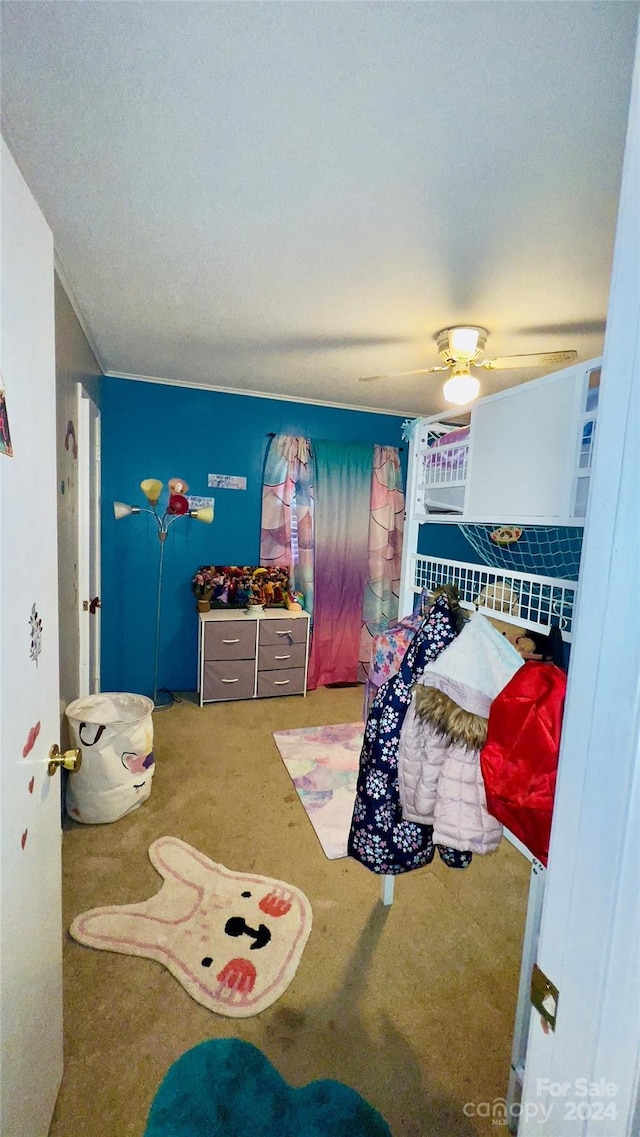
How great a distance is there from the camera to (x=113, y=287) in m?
1.95

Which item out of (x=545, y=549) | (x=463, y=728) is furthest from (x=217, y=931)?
(x=545, y=549)

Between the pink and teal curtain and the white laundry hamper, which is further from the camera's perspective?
the pink and teal curtain

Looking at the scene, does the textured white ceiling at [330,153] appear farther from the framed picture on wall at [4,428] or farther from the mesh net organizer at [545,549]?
the mesh net organizer at [545,549]

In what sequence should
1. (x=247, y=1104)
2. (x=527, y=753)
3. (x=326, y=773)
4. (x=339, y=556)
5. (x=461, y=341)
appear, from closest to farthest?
(x=527, y=753), (x=247, y=1104), (x=461, y=341), (x=326, y=773), (x=339, y=556)

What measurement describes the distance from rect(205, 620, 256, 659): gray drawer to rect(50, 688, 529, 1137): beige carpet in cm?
114

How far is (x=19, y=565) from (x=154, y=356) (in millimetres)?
2442

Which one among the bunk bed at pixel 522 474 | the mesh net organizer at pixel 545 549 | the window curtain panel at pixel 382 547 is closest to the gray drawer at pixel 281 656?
the window curtain panel at pixel 382 547

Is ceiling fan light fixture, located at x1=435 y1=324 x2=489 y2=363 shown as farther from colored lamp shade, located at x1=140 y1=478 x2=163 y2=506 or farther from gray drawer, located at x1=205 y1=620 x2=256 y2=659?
gray drawer, located at x1=205 y1=620 x2=256 y2=659

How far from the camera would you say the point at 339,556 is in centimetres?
394

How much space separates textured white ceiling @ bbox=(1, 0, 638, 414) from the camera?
0.88 metres

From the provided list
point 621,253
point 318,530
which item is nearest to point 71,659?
point 318,530

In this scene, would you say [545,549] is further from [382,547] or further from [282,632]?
[282,632]

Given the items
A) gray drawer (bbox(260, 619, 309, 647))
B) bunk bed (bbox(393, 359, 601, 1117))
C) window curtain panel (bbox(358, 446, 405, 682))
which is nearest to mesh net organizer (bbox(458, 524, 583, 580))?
window curtain panel (bbox(358, 446, 405, 682))

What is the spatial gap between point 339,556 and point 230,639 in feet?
3.80
